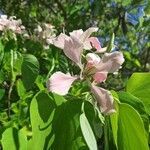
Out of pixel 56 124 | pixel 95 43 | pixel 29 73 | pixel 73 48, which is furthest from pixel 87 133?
pixel 29 73

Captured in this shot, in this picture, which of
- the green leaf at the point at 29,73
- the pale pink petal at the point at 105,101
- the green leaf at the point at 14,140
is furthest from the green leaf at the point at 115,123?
the green leaf at the point at 29,73

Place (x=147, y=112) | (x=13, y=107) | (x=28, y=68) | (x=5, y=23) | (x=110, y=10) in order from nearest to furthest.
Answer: (x=147, y=112) < (x=28, y=68) < (x=13, y=107) < (x=5, y=23) < (x=110, y=10)

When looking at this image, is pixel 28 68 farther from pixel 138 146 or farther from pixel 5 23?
pixel 5 23

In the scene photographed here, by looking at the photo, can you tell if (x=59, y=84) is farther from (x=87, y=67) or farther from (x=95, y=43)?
(x=95, y=43)

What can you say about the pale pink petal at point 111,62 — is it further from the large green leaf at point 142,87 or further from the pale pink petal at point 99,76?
the large green leaf at point 142,87

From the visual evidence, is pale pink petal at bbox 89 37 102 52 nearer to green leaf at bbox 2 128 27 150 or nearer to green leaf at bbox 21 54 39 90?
green leaf at bbox 2 128 27 150

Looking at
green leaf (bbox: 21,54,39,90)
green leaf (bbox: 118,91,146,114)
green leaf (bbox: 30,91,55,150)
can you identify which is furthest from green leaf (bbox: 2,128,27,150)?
green leaf (bbox: 21,54,39,90)

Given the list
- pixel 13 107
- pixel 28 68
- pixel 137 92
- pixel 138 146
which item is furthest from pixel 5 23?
pixel 138 146
